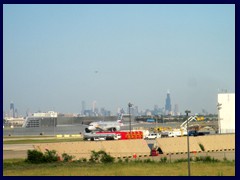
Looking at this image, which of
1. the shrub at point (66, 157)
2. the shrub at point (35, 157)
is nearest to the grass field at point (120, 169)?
the shrub at point (35, 157)

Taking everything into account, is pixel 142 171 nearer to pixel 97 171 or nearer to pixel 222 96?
pixel 97 171

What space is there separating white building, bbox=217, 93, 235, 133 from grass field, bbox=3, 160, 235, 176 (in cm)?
5803

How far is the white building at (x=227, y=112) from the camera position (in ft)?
312

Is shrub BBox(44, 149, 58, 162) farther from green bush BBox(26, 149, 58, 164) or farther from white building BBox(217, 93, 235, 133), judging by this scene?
white building BBox(217, 93, 235, 133)

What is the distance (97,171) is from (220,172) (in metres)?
7.66

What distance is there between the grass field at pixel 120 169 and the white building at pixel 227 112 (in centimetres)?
5803

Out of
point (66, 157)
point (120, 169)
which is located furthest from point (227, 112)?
point (120, 169)

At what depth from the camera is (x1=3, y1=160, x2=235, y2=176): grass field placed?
31.3 m
